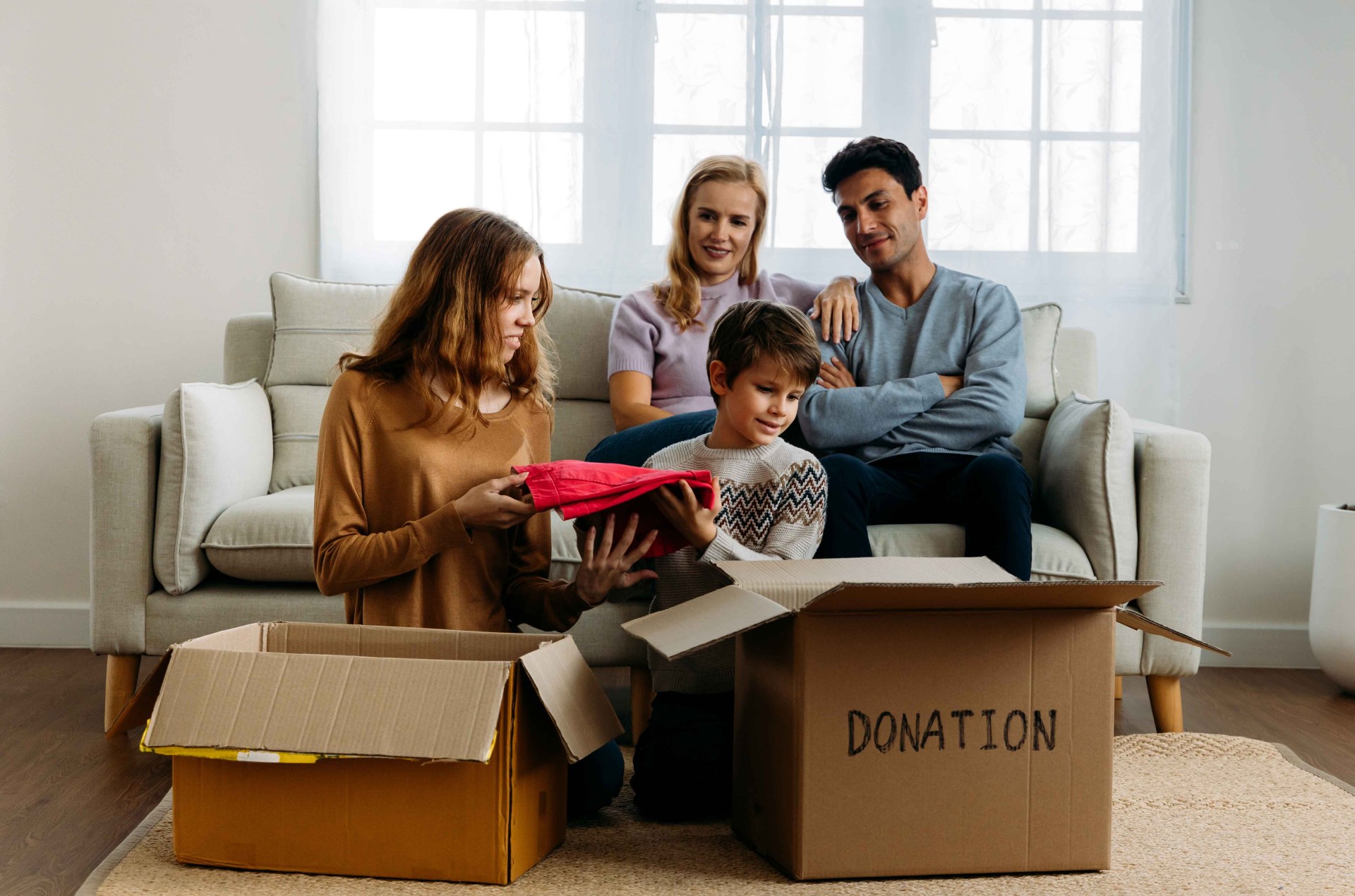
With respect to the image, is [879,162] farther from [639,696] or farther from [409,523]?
[409,523]

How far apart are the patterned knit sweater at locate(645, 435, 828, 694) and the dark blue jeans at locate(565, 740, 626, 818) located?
128mm

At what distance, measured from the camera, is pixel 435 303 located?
135 centimetres

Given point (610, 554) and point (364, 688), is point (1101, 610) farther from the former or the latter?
point (364, 688)

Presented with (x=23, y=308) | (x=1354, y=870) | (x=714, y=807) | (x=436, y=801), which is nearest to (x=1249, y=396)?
(x=1354, y=870)

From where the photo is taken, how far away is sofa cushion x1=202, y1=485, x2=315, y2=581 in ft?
5.93

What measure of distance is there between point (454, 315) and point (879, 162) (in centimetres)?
101

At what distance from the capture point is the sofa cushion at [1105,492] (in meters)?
1.81

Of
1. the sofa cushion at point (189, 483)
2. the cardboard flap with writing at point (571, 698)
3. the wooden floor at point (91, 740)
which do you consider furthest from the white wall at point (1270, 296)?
the sofa cushion at point (189, 483)

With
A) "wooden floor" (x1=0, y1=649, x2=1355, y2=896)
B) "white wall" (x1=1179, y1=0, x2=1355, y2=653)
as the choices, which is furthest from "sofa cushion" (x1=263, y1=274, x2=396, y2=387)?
"white wall" (x1=1179, y1=0, x2=1355, y2=653)

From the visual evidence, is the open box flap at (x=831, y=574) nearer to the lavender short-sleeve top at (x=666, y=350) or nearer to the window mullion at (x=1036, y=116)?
the lavender short-sleeve top at (x=666, y=350)

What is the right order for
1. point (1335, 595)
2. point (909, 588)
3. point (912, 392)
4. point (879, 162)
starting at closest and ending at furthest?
1. point (909, 588)
2. point (912, 392)
3. point (879, 162)
4. point (1335, 595)

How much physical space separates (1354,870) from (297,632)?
127 centimetres

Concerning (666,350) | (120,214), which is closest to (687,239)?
(666,350)

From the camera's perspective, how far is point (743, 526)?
4.75 ft
